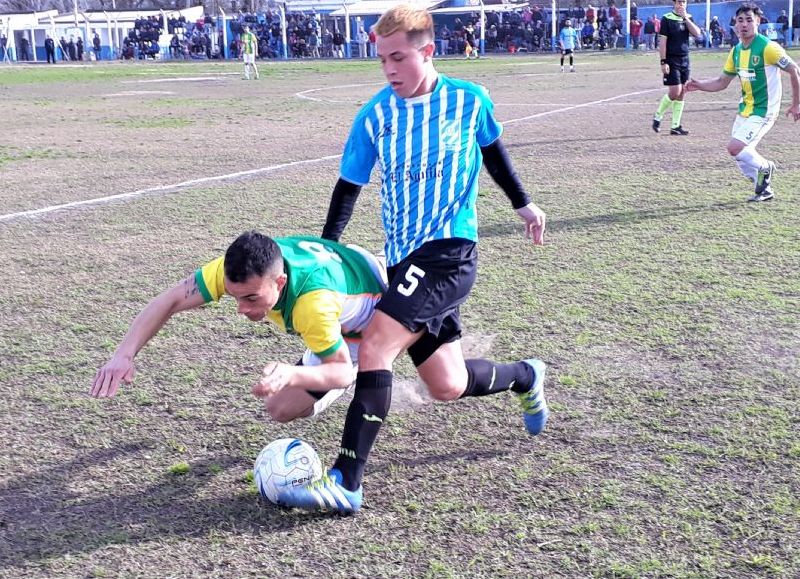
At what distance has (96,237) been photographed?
339 inches

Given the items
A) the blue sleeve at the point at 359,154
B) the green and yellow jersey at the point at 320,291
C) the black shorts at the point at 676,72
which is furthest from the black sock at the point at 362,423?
the black shorts at the point at 676,72

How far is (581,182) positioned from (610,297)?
495 cm

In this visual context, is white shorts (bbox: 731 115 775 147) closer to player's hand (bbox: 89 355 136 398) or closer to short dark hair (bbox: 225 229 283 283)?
short dark hair (bbox: 225 229 283 283)

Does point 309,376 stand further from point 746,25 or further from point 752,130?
point 746,25

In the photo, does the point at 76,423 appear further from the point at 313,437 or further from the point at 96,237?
the point at 96,237

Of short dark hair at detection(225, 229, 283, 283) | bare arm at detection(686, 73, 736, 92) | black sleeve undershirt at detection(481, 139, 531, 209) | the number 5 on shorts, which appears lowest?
the number 5 on shorts

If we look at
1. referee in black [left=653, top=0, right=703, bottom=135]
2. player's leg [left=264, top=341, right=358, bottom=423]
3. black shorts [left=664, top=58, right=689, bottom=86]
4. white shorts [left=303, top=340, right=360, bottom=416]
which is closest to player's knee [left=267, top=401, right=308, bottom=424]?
player's leg [left=264, top=341, right=358, bottom=423]

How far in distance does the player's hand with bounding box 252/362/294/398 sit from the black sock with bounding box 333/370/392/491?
0.53m

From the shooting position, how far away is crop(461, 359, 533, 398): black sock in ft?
13.6

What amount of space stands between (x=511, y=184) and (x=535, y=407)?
1011mm

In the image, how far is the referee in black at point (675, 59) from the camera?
15.4 m

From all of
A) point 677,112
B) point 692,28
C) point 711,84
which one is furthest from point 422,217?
point 692,28

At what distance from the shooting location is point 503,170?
4.39 metres

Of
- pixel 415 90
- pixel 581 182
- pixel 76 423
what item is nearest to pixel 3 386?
pixel 76 423
